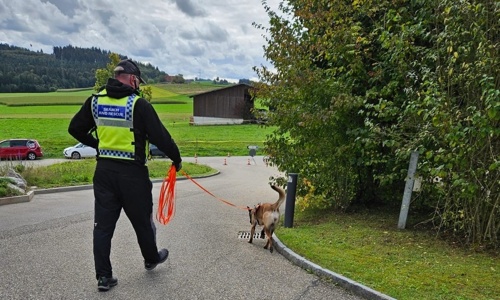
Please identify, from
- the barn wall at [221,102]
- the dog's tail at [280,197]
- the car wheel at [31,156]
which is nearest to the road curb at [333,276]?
the dog's tail at [280,197]

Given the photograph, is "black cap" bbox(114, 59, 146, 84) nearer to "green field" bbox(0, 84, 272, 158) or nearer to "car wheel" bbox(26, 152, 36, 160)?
"green field" bbox(0, 84, 272, 158)

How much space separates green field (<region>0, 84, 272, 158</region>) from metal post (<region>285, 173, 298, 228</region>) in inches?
393

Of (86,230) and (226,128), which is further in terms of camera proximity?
(226,128)

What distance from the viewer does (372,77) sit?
27.1ft

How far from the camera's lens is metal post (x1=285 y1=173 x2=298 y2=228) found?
7648mm

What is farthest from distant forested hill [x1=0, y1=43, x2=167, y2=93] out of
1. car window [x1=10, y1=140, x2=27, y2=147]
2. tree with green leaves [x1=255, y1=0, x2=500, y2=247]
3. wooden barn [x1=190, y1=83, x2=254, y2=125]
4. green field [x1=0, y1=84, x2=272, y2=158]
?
tree with green leaves [x1=255, y1=0, x2=500, y2=247]

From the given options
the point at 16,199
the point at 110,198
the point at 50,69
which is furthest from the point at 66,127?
the point at 50,69

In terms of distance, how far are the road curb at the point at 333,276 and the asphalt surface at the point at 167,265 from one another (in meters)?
0.01

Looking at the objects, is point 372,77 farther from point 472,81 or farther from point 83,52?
point 83,52

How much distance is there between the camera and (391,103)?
6816mm

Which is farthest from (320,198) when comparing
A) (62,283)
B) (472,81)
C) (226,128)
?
(226,128)

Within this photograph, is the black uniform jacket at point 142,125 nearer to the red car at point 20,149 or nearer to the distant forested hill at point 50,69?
the red car at point 20,149

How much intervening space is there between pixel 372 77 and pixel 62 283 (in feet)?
21.4

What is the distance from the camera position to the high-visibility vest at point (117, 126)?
173 inches
